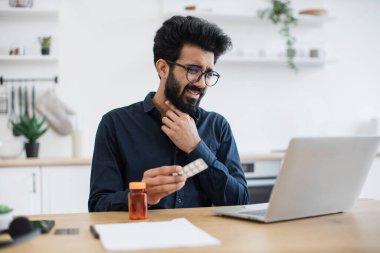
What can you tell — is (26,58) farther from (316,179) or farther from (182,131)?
(316,179)

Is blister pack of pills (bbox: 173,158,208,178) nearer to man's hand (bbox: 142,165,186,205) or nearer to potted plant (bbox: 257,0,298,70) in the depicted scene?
man's hand (bbox: 142,165,186,205)

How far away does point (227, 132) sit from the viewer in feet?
6.59

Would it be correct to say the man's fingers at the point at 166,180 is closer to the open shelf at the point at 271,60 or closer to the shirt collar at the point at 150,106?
the shirt collar at the point at 150,106

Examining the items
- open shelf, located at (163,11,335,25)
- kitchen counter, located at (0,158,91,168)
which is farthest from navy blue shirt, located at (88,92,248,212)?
open shelf, located at (163,11,335,25)

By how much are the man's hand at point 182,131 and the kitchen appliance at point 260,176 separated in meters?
1.75

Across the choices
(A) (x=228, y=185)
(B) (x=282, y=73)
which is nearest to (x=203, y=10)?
(B) (x=282, y=73)

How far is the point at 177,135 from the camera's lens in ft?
5.71

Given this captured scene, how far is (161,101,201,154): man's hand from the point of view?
5.64 feet

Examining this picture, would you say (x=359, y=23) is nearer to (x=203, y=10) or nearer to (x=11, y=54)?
(x=203, y=10)

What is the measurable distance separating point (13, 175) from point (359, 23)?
10.0ft

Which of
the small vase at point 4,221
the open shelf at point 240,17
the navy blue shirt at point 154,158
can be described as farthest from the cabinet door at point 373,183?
the small vase at point 4,221

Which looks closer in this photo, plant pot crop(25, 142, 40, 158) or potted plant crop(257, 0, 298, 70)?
plant pot crop(25, 142, 40, 158)

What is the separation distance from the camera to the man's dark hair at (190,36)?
186cm

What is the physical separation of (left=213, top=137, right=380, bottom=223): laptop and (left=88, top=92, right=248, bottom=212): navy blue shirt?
0.83ft
